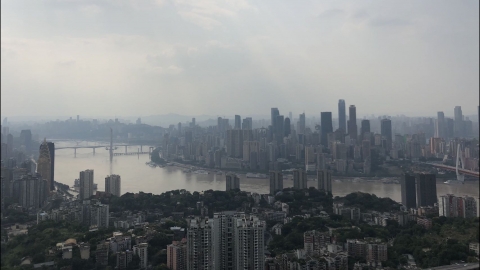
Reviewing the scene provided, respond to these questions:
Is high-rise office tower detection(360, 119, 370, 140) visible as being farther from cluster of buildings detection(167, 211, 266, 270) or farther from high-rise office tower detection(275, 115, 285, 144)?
cluster of buildings detection(167, 211, 266, 270)

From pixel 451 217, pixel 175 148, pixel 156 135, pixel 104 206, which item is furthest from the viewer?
pixel 175 148

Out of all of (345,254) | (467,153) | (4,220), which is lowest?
(345,254)

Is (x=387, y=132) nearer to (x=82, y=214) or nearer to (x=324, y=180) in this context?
(x=324, y=180)

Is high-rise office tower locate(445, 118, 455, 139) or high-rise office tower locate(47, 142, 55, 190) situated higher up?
high-rise office tower locate(445, 118, 455, 139)

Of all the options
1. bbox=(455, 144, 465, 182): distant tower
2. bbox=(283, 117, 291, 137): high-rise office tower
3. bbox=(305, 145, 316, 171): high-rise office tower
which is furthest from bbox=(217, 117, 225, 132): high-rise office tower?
bbox=(455, 144, 465, 182): distant tower

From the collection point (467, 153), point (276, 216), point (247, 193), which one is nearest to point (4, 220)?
point (276, 216)

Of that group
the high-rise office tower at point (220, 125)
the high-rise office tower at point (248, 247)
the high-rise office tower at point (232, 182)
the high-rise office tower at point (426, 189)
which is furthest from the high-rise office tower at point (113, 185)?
the high-rise office tower at point (426, 189)

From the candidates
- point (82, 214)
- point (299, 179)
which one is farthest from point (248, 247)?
point (299, 179)

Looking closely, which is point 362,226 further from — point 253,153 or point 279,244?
point 253,153
